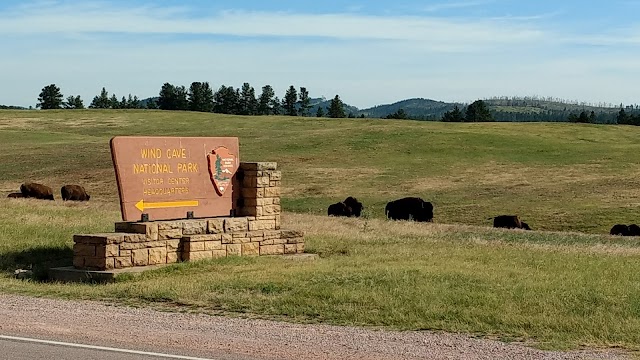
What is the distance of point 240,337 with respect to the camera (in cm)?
1034

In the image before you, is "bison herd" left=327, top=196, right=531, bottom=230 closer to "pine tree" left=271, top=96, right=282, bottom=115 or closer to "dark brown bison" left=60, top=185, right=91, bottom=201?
"dark brown bison" left=60, top=185, right=91, bottom=201

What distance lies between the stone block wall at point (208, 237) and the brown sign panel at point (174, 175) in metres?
0.31

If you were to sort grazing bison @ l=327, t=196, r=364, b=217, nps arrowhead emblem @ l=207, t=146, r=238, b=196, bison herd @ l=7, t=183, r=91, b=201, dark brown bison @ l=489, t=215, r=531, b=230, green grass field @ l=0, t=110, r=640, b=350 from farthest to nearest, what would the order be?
bison herd @ l=7, t=183, r=91, b=201, grazing bison @ l=327, t=196, r=364, b=217, dark brown bison @ l=489, t=215, r=531, b=230, nps arrowhead emblem @ l=207, t=146, r=238, b=196, green grass field @ l=0, t=110, r=640, b=350

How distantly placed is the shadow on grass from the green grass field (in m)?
0.06

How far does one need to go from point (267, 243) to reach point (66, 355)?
10.4 metres

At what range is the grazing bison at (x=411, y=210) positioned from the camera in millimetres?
35031

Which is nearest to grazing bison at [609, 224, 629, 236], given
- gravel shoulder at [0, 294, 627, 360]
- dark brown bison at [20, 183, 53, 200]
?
dark brown bison at [20, 183, 53, 200]

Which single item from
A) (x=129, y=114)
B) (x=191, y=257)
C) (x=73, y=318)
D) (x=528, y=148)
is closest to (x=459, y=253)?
(x=191, y=257)

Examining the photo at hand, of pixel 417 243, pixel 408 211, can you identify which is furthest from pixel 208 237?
pixel 408 211

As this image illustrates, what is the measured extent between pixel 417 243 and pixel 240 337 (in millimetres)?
11527

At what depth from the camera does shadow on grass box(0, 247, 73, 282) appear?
653 inches

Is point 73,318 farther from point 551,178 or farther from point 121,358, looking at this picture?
point 551,178

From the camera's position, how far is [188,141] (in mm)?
18172

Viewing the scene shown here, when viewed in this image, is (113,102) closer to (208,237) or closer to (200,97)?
(200,97)
